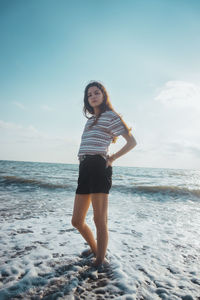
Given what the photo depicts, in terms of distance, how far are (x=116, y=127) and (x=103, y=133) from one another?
179 mm

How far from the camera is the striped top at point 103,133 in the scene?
238cm

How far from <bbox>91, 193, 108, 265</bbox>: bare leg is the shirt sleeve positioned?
80 cm

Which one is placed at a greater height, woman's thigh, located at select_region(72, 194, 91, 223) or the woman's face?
the woman's face

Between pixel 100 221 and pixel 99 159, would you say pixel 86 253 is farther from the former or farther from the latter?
pixel 99 159

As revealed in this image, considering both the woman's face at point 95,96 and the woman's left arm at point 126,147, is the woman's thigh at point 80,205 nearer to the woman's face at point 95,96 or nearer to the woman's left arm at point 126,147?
the woman's left arm at point 126,147

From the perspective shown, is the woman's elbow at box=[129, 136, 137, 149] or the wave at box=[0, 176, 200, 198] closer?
the woman's elbow at box=[129, 136, 137, 149]

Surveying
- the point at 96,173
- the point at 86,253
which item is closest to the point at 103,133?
the point at 96,173

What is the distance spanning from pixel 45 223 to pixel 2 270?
2.30 m

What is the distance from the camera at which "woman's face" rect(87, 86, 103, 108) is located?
2.60m

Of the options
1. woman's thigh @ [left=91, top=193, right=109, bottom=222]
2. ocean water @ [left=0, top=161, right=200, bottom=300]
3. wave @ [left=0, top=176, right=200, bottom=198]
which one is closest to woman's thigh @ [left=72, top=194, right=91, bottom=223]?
woman's thigh @ [left=91, top=193, right=109, bottom=222]

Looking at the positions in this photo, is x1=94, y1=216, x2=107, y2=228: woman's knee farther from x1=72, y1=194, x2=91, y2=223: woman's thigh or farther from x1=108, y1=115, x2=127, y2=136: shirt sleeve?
x1=108, y1=115, x2=127, y2=136: shirt sleeve

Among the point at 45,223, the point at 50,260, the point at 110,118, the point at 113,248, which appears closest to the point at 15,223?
the point at 45,223

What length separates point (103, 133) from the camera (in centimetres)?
241

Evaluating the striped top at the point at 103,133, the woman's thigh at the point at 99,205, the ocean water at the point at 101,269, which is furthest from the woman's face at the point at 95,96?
the ocean water at the point at 101,269
